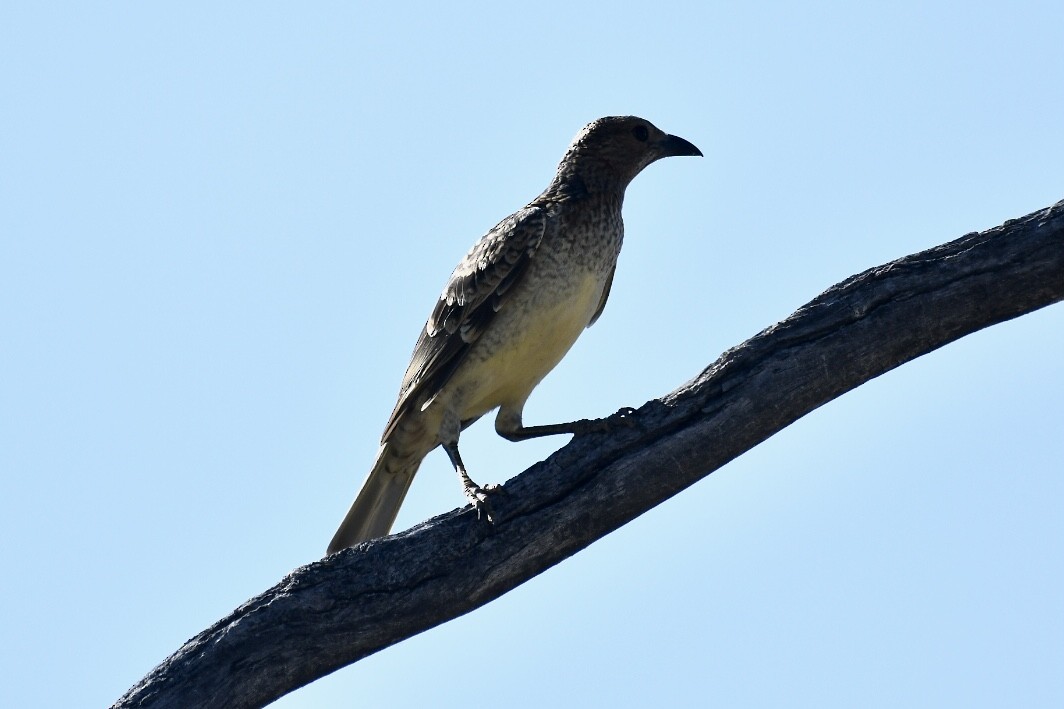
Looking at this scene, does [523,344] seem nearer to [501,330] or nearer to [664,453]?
[501,330]

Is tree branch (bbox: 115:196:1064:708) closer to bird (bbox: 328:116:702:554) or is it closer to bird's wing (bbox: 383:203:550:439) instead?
bird (bbox: 328:116:702:554)

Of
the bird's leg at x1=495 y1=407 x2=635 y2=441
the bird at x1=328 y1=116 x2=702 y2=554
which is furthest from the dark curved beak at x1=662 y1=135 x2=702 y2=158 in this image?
the bird's leg at x1=495 y1=407 x2=635 y2=441

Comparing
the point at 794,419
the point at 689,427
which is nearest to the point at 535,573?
the point at 689,427

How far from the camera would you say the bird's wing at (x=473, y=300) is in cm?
660

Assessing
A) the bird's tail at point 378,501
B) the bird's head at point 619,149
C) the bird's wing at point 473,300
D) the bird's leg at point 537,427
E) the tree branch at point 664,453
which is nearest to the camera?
the tree branch at point 664,453

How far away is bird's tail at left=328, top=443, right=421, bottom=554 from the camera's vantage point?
683cm

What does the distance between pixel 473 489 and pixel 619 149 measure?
255cm

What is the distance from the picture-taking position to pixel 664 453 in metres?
5.19

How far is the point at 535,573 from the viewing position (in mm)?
5273

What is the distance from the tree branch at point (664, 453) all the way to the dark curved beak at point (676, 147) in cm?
253

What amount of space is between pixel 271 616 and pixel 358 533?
1.82 m

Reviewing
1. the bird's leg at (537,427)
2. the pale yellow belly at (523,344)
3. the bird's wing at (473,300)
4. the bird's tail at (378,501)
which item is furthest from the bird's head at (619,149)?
the bird's tail at (378,501)

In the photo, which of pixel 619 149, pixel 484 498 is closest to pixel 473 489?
pixel 484 498

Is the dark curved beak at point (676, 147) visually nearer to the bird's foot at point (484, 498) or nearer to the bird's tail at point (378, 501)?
the bird's tail at point (378, 501)
